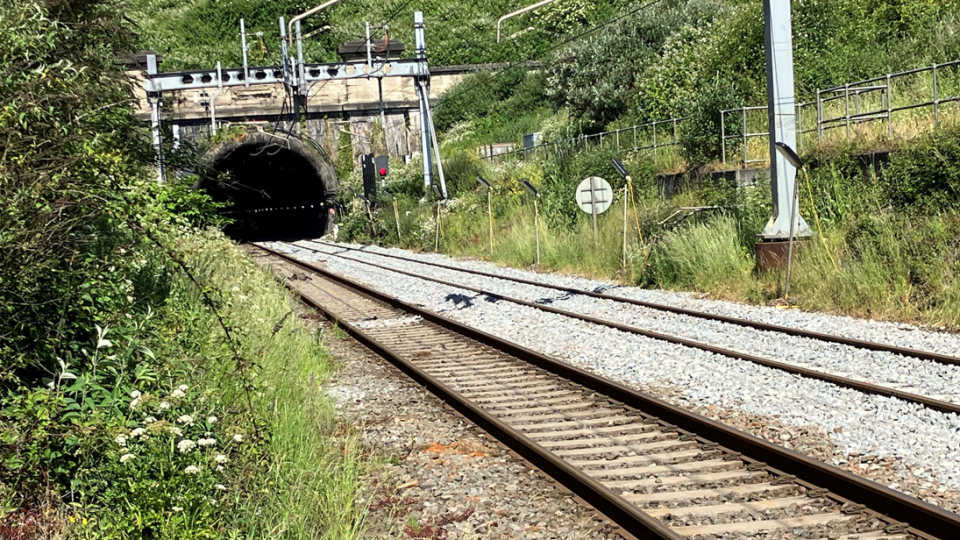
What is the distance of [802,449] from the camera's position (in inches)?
265

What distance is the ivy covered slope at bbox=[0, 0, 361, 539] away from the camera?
4922 mm

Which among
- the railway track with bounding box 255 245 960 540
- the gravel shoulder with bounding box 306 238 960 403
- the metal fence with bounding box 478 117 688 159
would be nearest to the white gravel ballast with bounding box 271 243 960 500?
the gravel shoulder with bounding box 306 238 960 403

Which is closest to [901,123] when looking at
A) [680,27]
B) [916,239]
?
[916,239]

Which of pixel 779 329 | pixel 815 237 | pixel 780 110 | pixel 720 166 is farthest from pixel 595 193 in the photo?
pixel 779 329

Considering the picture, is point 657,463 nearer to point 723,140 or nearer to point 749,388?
point 749,388

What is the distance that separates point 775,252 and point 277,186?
132 ft

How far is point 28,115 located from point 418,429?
12.5ft

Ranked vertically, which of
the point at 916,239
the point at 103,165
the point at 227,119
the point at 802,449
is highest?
the point at 227,119

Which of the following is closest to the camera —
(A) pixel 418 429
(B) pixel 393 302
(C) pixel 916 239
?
(A) pixel 418 429

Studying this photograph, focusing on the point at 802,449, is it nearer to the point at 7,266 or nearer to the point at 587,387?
the point at 587,387

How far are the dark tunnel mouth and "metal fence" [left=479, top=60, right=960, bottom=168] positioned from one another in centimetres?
1667

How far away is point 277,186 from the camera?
52094 mm

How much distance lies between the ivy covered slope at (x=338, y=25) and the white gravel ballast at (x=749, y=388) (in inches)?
1890

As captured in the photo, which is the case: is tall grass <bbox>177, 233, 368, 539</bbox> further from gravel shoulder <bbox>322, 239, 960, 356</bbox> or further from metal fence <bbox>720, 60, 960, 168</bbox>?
metal fence <bbox>720, 60, 960, 168</bbox>
